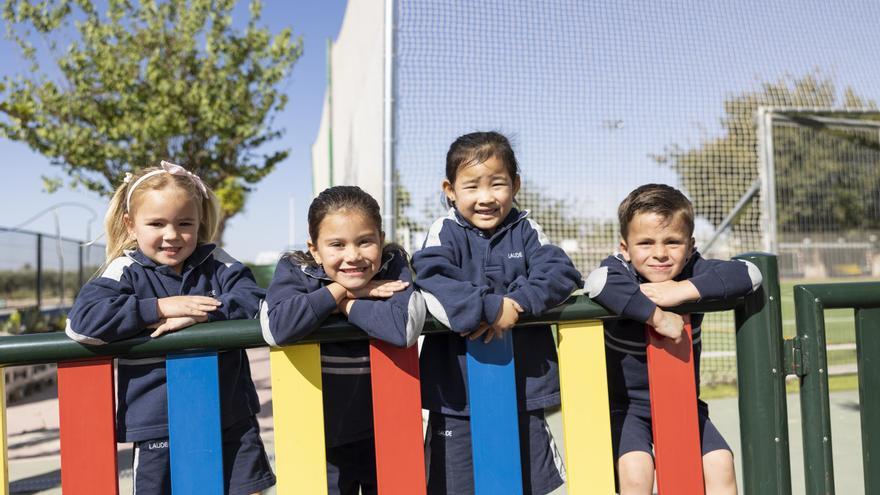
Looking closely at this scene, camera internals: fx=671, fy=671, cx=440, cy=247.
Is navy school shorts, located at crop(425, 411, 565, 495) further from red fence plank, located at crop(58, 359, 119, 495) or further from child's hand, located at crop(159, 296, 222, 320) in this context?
red fence plank, located at crop(58, 359, 119, 495)

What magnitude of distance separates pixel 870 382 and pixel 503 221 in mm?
1115

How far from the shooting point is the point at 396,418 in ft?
5.18

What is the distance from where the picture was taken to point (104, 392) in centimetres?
148

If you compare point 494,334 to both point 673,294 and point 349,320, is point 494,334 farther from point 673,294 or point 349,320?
point 673,294

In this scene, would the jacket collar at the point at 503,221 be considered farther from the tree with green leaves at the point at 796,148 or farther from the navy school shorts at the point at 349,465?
the tree with green leaves at the point at 796,148

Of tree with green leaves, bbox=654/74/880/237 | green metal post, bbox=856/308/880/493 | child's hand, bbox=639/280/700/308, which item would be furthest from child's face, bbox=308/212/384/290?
tree with green leaves, bbox=654/74/880/237

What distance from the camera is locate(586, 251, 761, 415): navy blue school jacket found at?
65.1 inches

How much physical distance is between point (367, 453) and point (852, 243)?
948 cm

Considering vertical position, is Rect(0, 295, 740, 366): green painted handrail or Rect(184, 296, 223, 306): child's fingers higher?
Rect(184, 296, 223, 306): child's fingers

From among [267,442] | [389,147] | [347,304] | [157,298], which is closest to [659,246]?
[347,304]

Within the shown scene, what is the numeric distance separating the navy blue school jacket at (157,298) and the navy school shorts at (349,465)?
278 mm

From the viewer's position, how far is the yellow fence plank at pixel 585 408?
167 cm

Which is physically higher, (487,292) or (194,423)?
(487,292)

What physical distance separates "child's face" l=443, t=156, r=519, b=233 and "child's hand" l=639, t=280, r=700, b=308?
1.58ft
